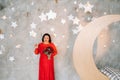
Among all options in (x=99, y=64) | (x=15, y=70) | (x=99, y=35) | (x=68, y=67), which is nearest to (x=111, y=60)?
(x=99, y=64)

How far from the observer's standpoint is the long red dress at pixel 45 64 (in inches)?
105

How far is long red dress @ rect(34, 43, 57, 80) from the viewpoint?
2.67m

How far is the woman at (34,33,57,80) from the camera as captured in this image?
268cm

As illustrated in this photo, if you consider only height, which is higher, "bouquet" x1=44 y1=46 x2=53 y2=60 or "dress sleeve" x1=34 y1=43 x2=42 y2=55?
"dress sleeve" x1=34 y1=43 x2=42 y2=55

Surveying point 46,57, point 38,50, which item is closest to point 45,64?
point 46,57

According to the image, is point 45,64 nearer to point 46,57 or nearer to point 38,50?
point 46,57

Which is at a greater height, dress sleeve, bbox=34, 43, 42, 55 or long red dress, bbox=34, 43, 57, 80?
dress sleeve, bbox=34, 43, 42, 55

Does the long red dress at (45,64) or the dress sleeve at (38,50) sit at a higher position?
the dress sleeve at (38,50)

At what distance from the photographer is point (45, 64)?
2.68 metres

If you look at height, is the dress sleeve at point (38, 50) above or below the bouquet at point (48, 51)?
above

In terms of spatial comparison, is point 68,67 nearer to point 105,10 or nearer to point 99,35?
point 99,35

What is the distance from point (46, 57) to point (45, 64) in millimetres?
77

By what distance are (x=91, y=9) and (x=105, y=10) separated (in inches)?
6.4

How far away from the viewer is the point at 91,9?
9.32 ft
